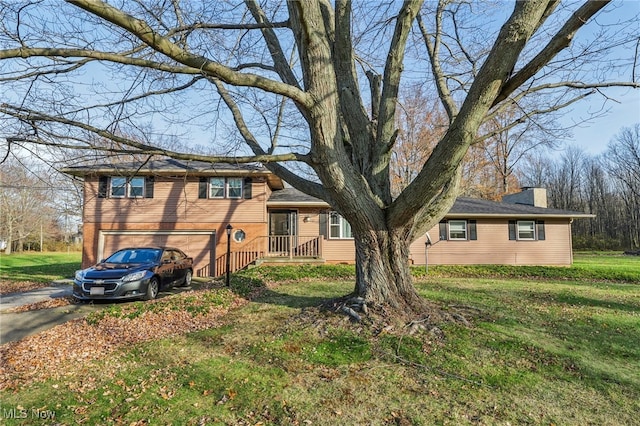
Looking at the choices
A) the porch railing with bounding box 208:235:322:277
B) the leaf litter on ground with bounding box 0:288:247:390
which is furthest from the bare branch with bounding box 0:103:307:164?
the porch railing with bounding box 208:235:322:277

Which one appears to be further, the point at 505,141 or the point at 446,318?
the point at 505,141

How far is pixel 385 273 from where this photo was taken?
5742 mm

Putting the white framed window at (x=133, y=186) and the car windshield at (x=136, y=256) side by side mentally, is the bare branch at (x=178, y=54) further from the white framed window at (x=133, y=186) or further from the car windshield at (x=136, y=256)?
the white framed window at (x=133, y=186)

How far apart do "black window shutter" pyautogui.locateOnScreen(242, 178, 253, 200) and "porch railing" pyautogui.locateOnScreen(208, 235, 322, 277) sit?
1990mm

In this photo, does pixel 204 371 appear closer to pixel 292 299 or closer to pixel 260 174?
pixel 292 299

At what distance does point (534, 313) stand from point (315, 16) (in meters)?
6.72

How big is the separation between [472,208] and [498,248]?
7.99 ft

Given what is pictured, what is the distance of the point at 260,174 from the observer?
49.7 feet

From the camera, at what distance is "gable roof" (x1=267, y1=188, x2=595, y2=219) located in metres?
16.1

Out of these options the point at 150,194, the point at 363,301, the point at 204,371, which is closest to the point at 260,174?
the point at 150,194

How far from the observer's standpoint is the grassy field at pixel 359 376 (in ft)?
10.3

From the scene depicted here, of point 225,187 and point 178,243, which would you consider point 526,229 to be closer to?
point 225,187

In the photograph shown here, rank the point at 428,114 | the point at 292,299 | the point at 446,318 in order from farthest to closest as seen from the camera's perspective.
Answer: the point at 428,114 < the point at 292,299 < the point at 446,318

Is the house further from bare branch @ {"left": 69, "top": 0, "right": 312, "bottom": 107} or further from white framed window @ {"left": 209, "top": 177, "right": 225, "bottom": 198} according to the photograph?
bare branch @ {"left": 69, "top": 0, "right": 312, "bottom": 107}
